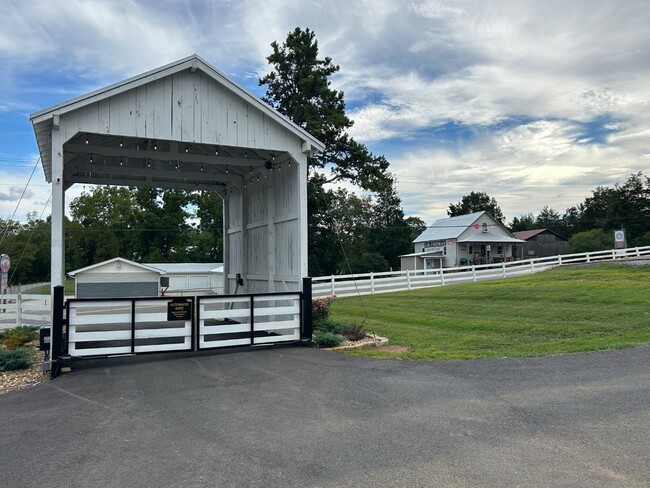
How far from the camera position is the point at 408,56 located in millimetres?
18750

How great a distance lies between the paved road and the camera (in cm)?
368

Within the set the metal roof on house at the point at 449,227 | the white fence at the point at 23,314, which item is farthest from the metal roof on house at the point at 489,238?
the white fence at the point at 23,314

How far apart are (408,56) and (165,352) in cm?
1520

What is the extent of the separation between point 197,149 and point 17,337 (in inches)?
220

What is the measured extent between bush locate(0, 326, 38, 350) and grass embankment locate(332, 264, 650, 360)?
7090mm

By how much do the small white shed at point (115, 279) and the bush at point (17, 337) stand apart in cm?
1504

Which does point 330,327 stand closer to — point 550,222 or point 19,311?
point 19,311

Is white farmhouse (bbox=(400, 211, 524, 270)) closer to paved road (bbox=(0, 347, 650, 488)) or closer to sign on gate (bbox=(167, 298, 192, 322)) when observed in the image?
paved road (bbox=(0, 347, 650, 488))

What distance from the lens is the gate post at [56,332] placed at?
24.3 feet

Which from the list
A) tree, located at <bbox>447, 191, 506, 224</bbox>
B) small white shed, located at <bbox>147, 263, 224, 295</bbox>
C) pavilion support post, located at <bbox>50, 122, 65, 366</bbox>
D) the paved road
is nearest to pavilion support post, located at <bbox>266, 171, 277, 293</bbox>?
the paved road

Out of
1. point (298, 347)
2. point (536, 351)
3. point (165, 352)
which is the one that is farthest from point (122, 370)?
point (536, 351)

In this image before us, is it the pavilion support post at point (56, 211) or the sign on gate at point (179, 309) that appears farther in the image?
the sign on gate at point (179, 309)

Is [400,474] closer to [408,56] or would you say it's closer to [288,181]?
[288,181]

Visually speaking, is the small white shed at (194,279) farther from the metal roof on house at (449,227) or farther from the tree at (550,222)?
the tree at (550,222)
